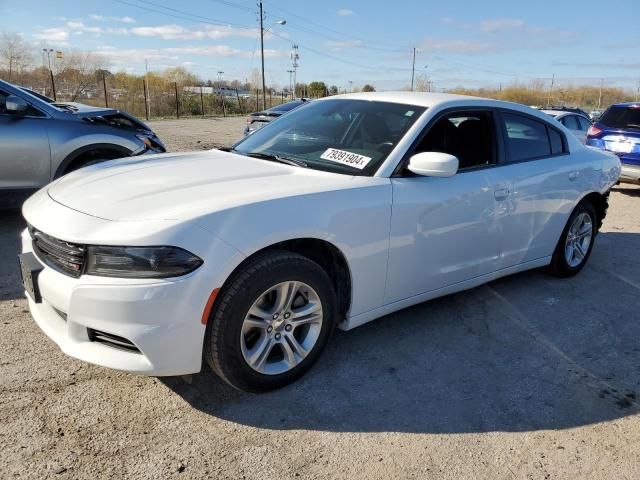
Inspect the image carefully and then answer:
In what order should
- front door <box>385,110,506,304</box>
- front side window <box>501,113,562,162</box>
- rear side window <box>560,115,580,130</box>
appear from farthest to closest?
rear side window <box>560,115,580,130</box>, front side window <box>501,113,562,162</box>, front door <box>385,110,506,304</box>

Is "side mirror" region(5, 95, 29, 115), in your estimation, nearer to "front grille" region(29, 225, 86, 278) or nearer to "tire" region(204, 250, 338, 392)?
"front grille" region(29, 225, 86, 278)

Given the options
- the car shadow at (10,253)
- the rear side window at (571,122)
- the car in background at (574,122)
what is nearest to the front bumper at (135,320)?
the car shadow at (10,253)

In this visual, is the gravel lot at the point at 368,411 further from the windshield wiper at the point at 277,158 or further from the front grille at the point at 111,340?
the windshield wiper at the point at 277,158

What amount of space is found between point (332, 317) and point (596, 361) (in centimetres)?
182

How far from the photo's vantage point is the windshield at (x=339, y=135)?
3.25 meters

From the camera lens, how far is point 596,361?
11.1 feet

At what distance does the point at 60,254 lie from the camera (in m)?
2.46

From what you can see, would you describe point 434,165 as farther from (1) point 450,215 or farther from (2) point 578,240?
(2) point 578,240

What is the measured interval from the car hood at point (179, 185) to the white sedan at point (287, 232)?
0.01m

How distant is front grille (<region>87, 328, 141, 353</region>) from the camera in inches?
94.3

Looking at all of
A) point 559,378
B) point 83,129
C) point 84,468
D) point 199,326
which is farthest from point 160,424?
point 83,129

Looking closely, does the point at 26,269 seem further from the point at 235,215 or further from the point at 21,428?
the point at 235,215

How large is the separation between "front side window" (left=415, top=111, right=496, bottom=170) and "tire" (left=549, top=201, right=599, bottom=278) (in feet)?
4.42

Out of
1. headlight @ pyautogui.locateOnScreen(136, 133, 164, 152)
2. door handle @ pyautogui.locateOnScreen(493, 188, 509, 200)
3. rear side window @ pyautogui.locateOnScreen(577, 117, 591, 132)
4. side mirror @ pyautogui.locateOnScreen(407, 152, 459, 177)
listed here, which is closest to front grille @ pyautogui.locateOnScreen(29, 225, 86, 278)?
side mirror @ pyautogui.locateOnScreen(407, 152, 459, 177)
